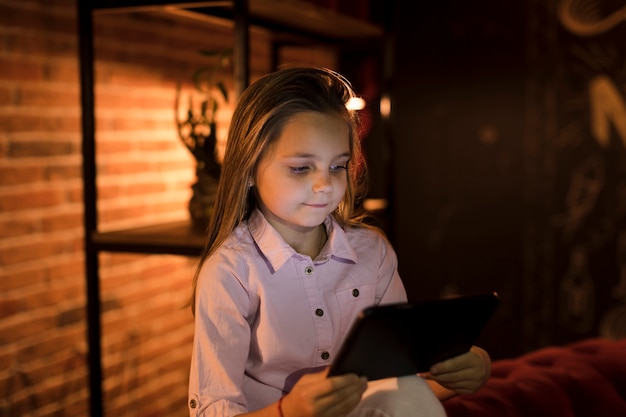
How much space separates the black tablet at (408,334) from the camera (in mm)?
868

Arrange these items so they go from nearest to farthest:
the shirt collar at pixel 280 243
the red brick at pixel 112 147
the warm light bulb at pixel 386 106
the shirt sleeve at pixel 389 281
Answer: the shirt collar at pixel 280 243 < the shirt sleeve at pixel 389 281 < the red brick at pixel 112 147 < the warm light bulb at pixel 386 106

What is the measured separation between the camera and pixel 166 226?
232 centimetres

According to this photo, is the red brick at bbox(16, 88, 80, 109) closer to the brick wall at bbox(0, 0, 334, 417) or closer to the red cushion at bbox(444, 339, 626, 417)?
the brick wall at bbox(0, 0, 334, 417)

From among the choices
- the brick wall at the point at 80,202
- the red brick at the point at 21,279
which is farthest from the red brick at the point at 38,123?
the red brick at the point at 21,279

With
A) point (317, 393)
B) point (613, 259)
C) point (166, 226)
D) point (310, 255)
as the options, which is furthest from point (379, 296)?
point (613, 259)

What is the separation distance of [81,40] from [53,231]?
1.86ft

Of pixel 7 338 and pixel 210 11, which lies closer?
pixel 7 338

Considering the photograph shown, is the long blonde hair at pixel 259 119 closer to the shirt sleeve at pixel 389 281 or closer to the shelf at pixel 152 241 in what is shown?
the shirt sleeve at pixel 389 281

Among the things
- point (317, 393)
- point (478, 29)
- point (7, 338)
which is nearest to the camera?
point (317, 393)

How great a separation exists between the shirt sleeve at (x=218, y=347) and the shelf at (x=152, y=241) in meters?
0.89

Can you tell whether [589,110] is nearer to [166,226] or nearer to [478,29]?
[478,29]

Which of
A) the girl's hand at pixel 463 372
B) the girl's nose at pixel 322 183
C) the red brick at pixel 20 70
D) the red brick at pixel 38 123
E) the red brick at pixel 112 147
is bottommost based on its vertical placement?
the girl's hand at pixel 463 372

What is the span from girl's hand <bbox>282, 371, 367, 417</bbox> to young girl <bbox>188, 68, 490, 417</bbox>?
85 millimetres

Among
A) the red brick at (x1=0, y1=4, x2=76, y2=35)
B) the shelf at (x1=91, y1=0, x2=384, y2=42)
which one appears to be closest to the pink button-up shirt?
the shelf at (x1=91, y1=0, x2=384, y2=42)
